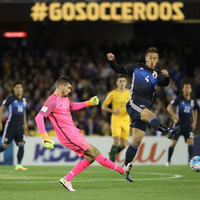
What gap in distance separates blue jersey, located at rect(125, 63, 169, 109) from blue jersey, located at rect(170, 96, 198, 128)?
5.89 meters

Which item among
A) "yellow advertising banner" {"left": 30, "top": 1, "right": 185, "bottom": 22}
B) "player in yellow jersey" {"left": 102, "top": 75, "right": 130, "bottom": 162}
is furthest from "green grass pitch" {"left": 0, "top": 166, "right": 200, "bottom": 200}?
"yellow advertising banner" {"left": 30, "top": 1, "right": 185, "bottom": 22}

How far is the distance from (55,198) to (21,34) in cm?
1979

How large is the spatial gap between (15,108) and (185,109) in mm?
4695

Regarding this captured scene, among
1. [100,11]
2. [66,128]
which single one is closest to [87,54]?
[100,11]

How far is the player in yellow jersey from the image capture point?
561 inches

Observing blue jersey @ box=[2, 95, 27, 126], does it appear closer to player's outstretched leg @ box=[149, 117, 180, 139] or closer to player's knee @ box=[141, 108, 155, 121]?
player's knee @ box=[141, 108, 155, 121]

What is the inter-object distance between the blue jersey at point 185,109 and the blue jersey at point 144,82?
5.89 meters

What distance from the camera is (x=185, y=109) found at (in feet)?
51.6

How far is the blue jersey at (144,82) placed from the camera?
971 cm

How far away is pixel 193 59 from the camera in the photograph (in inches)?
984

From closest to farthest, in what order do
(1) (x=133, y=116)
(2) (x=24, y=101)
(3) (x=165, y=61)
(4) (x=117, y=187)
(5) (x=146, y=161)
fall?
1. (4) (x=117, y=187)
2. (1) (x=133, y=116)
3. (2) (x=24, y=101)
4. (5) (x=146, y=161)
5. (3) (x=165, y=61)

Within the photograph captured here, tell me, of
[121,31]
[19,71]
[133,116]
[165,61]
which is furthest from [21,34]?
[133,116]

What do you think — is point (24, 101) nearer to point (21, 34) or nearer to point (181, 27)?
point (21, 34)

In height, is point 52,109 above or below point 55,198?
above
